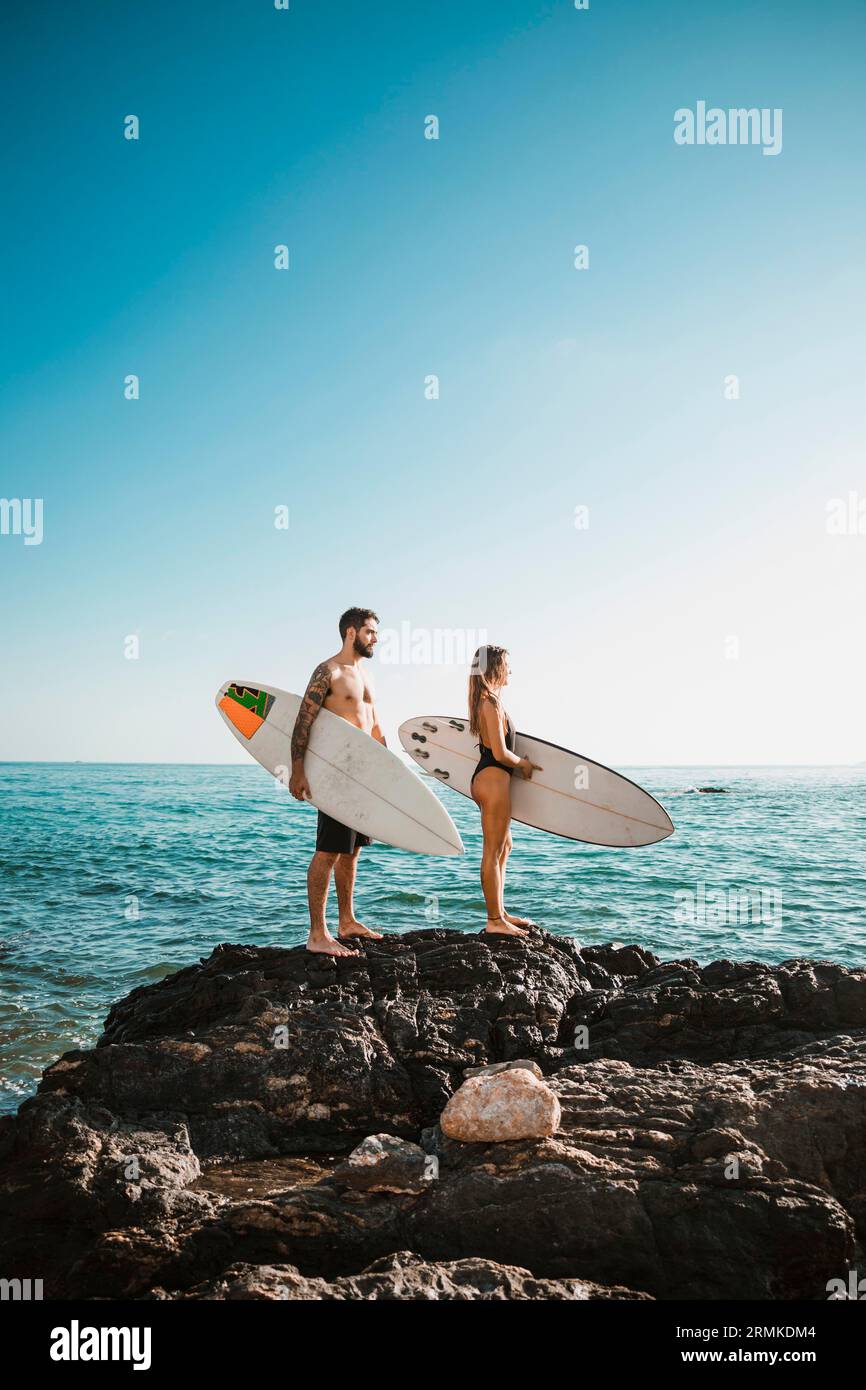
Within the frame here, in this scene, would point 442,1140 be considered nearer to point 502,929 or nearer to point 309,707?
point 502,929

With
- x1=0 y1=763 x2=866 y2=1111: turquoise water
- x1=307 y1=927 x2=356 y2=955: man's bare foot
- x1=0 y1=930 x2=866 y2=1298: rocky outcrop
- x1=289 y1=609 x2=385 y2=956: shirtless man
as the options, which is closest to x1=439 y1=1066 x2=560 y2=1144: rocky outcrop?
x1=0 y1=930 x2=866 y2=1298: rocky outcrop

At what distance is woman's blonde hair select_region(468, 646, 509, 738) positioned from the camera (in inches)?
236

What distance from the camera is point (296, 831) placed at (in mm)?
26250

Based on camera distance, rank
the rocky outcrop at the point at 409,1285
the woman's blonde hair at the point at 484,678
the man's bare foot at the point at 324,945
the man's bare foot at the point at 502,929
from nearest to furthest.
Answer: the rocky outcrop at the point at 409,1285, the man's bare foot at the point at 324,945, the man's bare foot at the point at 502,929, the woman's blonde hair at the point at 484,678

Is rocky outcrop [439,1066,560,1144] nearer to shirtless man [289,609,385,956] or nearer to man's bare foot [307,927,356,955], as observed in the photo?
man's bare foot [307,927,356,955]

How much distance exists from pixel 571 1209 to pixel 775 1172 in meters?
0.92

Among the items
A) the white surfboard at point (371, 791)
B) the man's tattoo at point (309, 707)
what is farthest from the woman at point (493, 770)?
the man's tattoo at point (309, 707)

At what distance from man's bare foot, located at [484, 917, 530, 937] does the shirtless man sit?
885 millimetres

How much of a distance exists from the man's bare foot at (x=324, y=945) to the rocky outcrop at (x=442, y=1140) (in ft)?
0.31

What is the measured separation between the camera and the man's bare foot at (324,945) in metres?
5.54

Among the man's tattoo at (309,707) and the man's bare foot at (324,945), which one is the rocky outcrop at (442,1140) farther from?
the man's tattoo at (309,707)
